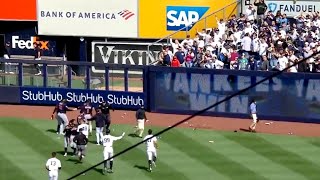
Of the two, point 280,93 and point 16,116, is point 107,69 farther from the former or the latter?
point 280,93

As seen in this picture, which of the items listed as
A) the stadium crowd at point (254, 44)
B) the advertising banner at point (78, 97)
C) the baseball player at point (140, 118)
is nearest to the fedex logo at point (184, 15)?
the stadium crowd at point (254, 44)

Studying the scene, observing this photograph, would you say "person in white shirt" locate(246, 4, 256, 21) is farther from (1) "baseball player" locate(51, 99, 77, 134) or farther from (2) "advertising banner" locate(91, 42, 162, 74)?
(1) "baseball player" locate(51, 99, 77, 134)

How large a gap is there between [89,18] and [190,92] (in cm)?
1014

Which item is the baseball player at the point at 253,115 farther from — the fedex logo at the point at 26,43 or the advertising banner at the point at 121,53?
the fedex logo at the point at 26,43

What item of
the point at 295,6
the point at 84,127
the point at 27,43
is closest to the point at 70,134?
the point at 84,127

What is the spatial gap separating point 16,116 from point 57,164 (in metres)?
9.66

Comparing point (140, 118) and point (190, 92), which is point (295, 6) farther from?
point (140, 118)

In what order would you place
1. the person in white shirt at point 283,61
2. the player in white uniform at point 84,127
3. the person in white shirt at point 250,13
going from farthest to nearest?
1. the person in white shirt at point 250,13
2. the person in white shirt at point 283,61
3. the player in white uniform at point 84,127

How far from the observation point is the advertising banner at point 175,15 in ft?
143

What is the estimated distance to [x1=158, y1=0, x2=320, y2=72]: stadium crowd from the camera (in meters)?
36.3

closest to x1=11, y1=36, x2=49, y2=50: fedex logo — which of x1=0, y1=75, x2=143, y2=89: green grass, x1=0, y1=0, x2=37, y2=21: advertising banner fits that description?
x1=0, y1=0, x2=37, y2=21: advertising banner

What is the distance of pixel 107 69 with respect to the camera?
37.8 meters

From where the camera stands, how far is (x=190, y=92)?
3662 cm

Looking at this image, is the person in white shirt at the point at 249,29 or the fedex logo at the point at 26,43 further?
the fedex logo at the point at 26,43
